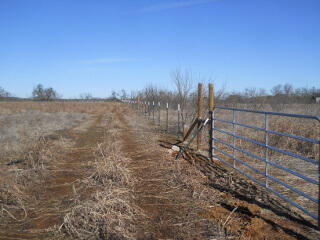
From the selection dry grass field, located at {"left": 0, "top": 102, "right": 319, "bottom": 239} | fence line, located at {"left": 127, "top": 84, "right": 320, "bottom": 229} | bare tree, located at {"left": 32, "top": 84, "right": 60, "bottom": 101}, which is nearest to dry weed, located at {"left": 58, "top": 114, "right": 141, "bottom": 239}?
dry grass field, located at {"left": 0, "top": 102, "right": 319, "bottom": 239}

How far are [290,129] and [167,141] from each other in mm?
4608

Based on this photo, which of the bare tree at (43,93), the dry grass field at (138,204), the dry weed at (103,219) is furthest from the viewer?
the bare tree at (43,93)

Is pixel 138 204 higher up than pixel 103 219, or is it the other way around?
pixel 103 219

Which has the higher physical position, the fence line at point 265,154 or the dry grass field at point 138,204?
the fence line at point 265,154

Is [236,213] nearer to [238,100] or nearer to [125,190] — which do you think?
[125,190]

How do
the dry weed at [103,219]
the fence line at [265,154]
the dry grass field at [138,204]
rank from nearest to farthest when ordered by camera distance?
1. the dry weed at [103,219]
2. the dry grass field at [138,204]
3. the fence line at [265,154]

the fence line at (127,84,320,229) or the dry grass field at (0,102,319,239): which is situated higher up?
the fence line at (127,84,320,229)

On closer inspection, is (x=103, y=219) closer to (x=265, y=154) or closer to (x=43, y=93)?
(x=265, y=154)

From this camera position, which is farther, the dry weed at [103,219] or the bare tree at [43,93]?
the bare tree at [43,93]

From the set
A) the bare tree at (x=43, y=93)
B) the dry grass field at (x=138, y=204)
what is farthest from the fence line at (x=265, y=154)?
the bare tree at (x=43, y=93)

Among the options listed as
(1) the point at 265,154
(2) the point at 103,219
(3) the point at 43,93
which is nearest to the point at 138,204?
(2) the point at 103,219

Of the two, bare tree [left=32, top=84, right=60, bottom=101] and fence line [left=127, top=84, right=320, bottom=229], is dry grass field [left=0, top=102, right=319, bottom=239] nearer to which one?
fence line [left=127, top=84, right=320, bottom=229]

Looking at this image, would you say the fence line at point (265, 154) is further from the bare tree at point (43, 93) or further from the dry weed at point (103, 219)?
the bare tree at point (43, 93)

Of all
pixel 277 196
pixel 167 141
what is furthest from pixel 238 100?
pixel 277 196
